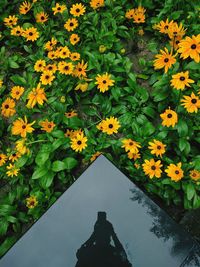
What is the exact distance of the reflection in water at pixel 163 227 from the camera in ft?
6.78

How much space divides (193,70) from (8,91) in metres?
1.90

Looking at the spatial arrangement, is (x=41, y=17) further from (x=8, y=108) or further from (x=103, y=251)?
(x=103, y=251)

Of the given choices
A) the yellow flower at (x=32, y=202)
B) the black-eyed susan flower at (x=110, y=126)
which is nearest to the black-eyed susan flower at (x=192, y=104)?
the black-eyed susan flower at (x=110, y=126)

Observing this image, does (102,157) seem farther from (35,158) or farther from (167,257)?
(35,158)

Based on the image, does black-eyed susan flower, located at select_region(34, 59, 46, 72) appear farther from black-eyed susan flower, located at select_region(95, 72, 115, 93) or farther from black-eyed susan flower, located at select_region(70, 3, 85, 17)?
black-eyed susan flower, located at select_region(70, 3, 85, 17)

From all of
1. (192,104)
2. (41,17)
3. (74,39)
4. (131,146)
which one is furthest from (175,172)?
(41,17)

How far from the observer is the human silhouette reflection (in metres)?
2.05

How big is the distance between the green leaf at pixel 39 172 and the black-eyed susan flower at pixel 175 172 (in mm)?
997

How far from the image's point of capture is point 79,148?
3041 mm

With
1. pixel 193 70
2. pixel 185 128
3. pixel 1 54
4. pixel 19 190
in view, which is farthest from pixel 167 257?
pixel 1 54

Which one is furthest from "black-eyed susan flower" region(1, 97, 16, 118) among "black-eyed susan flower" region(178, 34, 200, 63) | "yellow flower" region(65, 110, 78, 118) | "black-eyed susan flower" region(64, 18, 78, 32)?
"black-eyed susan flower" region(178, 34, 200, 63)

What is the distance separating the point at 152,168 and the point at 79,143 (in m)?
0.63

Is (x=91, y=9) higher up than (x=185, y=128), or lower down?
higher up

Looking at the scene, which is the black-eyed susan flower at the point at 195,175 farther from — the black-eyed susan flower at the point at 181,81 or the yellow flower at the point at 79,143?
the yellow flower at the point at 79,143
